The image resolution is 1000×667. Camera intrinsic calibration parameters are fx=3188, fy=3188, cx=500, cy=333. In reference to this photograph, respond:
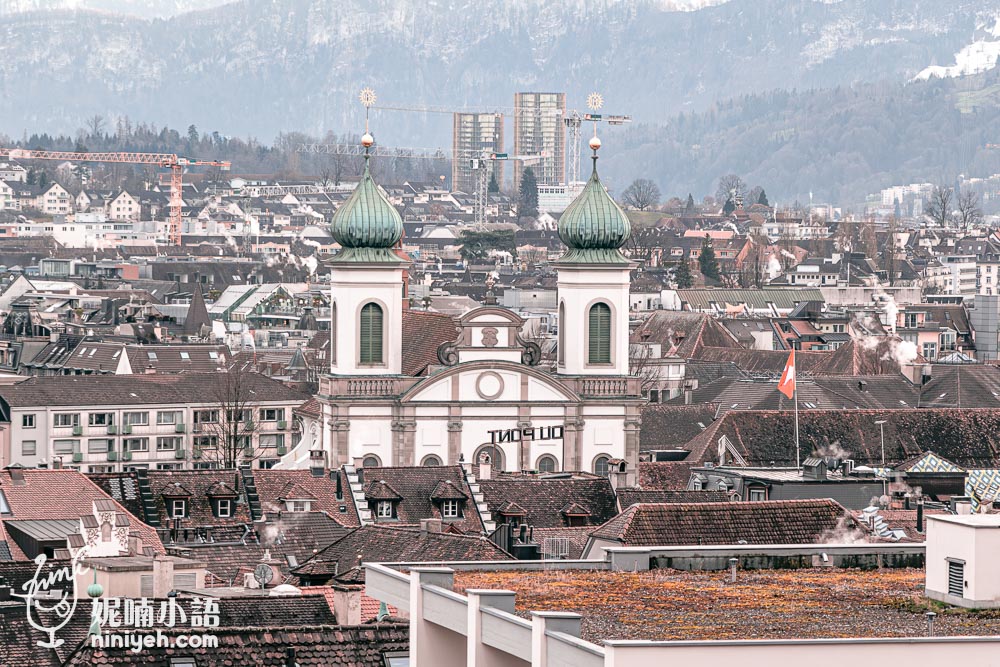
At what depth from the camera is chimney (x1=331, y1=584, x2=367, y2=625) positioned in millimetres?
39000

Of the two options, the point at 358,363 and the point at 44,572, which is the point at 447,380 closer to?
the point at 358,363

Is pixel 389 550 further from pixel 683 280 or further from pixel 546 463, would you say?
pixel 683 280

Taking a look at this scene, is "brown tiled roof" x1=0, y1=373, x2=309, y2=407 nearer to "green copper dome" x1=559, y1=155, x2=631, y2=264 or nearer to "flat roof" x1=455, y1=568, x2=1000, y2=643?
"green copper dome" x1=559, y1=155, x2=631, y2=264

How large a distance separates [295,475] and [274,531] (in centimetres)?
1024

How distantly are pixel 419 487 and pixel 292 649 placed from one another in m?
33.1

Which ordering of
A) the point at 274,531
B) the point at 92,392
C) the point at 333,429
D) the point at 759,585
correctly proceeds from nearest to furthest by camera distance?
the point at 759,585
the point at 274,531
the point at 333,429
the point at 92,392

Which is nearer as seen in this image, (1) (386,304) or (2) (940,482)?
(2) (940,482)

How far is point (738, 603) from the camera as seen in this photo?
29.4 meters

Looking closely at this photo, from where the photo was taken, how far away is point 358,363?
8181cm

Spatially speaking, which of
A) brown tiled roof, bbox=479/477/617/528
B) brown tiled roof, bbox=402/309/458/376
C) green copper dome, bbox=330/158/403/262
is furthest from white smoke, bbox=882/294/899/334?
brown tiled roof, bbox=479/477/617/528

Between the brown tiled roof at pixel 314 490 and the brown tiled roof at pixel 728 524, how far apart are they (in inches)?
626

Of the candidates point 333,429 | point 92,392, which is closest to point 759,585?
point 333,429

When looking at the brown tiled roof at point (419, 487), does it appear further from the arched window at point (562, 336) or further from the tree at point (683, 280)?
the tree at point (683, 280)

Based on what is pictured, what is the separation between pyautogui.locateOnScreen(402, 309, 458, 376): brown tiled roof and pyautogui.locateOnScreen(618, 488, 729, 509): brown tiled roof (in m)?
15.5
